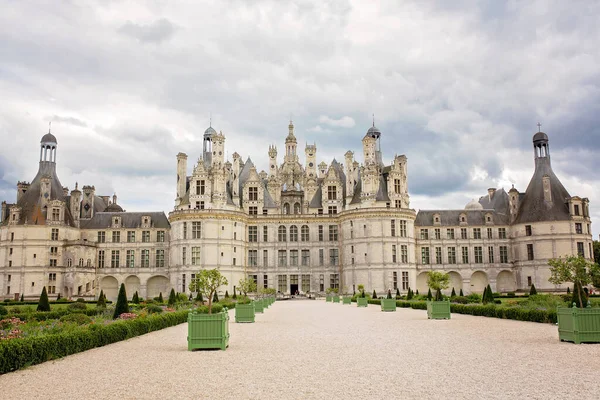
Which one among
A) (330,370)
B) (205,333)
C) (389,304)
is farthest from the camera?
(389,304)

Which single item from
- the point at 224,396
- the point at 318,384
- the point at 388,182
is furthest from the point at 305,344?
the point at 388,182

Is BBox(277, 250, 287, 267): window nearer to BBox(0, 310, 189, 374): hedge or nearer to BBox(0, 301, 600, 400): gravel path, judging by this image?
BBox(0, 310, 189, 374): hedge

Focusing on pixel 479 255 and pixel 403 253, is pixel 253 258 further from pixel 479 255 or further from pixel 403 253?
pixel 479 255

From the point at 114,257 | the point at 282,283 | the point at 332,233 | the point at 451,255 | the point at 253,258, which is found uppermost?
the point at 332,233

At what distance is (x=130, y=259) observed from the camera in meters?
68.1

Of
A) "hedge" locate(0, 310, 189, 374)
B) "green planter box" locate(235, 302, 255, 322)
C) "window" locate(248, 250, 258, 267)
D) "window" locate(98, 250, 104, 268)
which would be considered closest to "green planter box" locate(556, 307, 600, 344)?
"hedge" locate(0, 310, 189, 374)

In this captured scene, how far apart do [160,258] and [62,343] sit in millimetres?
53643

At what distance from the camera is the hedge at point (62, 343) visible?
516 inches

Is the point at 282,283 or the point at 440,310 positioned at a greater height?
Result: the point at 282,283

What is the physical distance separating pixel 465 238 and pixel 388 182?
12.0 meters

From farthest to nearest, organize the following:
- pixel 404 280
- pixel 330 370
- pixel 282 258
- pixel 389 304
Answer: pixel 282 258 → pixel 404 280 → pixel 389 304 → pixel 330 370

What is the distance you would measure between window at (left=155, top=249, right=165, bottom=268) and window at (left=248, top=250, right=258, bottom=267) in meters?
10.3

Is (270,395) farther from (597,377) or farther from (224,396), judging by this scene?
(597,377)

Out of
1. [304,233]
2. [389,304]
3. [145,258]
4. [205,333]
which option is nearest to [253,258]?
[304,233]
